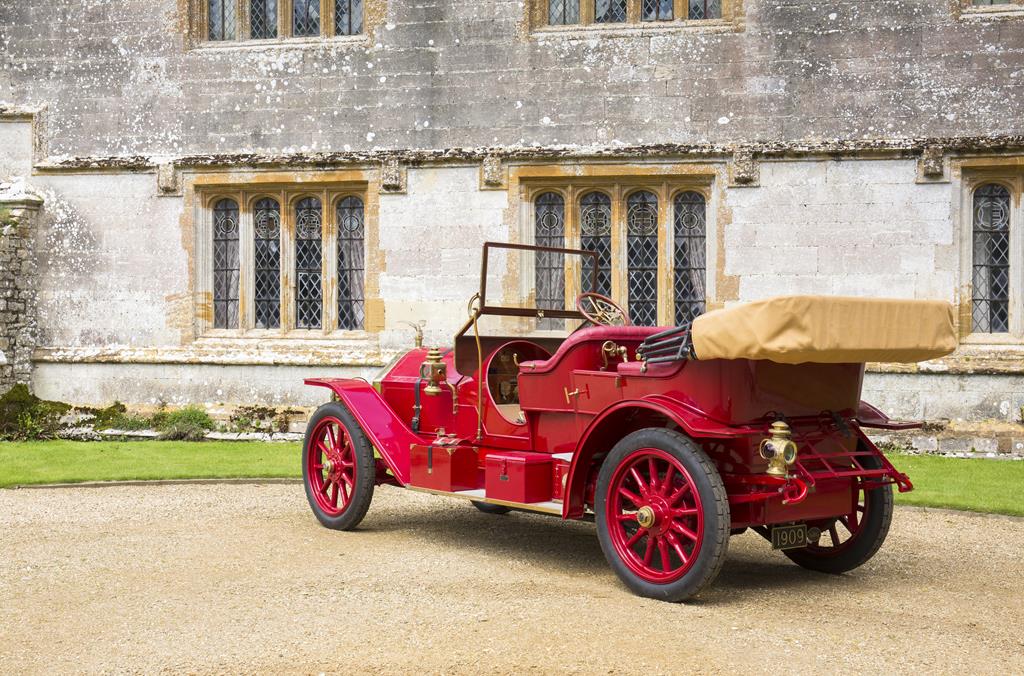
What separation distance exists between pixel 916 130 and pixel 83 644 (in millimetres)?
9739

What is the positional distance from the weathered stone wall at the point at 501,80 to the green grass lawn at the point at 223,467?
136 inches

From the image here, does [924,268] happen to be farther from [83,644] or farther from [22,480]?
[83,644]

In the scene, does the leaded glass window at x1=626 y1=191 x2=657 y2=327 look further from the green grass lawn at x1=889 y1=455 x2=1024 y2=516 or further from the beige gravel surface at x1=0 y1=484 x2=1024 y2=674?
the beige gravel surface at x1=0 y1=484 x2=1024 y2=674

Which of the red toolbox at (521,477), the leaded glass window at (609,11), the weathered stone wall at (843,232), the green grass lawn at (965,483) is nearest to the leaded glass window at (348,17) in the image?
the leaded glass window at (609,11)

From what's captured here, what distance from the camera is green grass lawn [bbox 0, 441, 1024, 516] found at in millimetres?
8867

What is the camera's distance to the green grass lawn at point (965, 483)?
8469 mm

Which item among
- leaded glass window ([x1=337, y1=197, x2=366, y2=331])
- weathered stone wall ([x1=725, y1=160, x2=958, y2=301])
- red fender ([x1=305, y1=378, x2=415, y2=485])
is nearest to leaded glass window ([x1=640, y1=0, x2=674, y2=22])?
weathered stone wall ([x1=725, y1=160, x2=958, y2=301])

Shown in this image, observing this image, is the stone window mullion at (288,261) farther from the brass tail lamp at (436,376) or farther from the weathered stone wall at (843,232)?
the brass tail lamp at (436,376)

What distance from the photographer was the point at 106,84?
13.7m

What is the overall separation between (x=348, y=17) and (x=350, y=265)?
9.32 feet

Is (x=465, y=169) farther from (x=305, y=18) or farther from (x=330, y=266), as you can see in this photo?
(x=305, y=18)

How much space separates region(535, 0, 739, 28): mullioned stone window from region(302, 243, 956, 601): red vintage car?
6.39 metres

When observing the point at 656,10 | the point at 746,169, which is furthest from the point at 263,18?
the point at 746,169

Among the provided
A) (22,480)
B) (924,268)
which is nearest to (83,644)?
(22,480)
